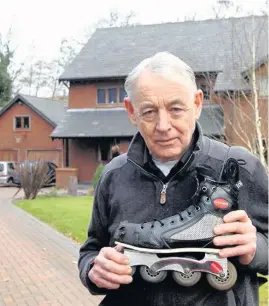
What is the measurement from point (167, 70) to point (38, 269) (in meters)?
7.52

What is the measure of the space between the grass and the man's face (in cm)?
940

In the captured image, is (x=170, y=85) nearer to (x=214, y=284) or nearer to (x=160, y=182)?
(x=160, y=182)

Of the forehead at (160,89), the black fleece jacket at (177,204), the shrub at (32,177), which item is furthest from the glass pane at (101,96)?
the forehead at (160,89)

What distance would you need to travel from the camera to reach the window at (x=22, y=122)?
3969 cm

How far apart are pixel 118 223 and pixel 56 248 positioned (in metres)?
8.95

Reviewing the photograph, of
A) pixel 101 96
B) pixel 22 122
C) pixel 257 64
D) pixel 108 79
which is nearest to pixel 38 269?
pixel 257 64

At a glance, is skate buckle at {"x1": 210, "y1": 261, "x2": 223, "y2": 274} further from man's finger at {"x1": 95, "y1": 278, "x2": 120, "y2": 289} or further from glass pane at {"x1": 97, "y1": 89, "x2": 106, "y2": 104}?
glass pane at {"x1": 97, "y1": 89, "x2": 106, "y2": 104}

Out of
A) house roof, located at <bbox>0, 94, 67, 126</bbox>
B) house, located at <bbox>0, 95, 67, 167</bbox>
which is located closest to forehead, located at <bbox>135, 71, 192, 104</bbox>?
house, located at <bbox>0, 95, 67, 167</bbox>

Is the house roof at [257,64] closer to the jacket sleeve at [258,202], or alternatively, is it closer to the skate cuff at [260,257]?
the jacket sleeve at [258,202]

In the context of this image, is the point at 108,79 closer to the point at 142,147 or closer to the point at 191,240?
the point at 142,147

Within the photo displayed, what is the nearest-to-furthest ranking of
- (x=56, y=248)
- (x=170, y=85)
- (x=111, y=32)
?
(x=170, y=85), (x=56, y=248), (x=111, y=32)

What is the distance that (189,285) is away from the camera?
1.71 metres

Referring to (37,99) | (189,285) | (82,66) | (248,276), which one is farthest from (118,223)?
(37,99)

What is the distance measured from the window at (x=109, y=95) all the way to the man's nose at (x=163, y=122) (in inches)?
1187
